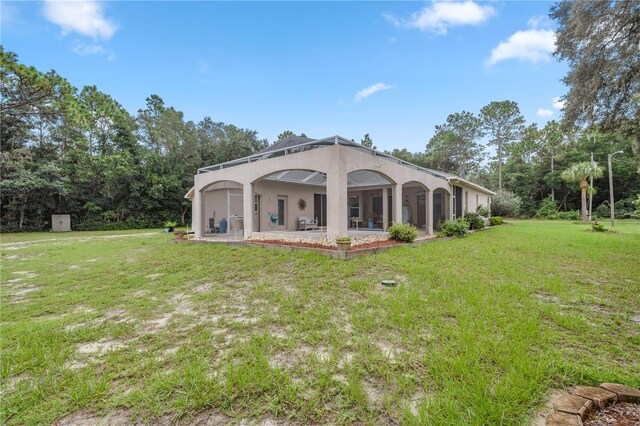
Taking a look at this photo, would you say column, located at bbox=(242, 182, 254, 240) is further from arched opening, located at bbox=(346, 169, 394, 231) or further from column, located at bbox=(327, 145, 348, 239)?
arched opening, located at bbox=(346, 169, 394, 231)

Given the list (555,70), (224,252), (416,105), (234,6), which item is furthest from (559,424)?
(416,105)

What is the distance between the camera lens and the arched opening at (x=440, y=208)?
629 inches

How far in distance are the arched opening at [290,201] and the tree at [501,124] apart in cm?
2962

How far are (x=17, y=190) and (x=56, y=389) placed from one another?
2696 centimetres

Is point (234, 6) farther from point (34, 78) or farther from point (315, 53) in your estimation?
point (34, 78)

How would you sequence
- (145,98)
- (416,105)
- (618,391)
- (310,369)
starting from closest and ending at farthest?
(618,391) < (310,369) < (416,105) < (145,98)

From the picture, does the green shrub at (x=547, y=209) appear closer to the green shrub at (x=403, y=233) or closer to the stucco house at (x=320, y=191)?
the stucco house at (x=320, y=191)

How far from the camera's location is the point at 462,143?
1476 inches

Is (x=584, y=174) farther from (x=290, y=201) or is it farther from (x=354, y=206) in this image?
(x=290, y=201)

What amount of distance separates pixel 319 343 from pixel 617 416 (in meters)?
2.56

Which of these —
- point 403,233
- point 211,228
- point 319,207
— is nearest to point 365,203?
point 319,207

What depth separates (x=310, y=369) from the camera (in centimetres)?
282

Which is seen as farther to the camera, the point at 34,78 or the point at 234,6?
the point at 234,6

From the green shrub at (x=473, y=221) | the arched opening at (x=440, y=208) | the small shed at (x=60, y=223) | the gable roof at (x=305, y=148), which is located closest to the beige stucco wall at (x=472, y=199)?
the green shrub at (x=473, y=221)
